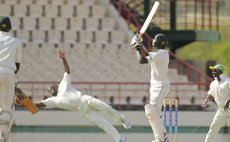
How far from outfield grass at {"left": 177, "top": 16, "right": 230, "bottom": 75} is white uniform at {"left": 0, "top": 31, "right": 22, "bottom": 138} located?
41.2 meters

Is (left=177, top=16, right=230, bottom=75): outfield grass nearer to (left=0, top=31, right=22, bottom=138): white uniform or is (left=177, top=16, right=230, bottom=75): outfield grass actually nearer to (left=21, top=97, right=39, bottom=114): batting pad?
(left=21, top=97, right=39, bottom=114): batting pad

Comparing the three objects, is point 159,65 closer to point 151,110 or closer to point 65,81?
point 151,110

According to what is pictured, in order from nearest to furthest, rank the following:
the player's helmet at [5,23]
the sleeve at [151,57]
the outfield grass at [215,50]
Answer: the player's helmet at [5,23], the sleeve at [151,57], the outfield grass at [215,50]

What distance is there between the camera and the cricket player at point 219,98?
55.2 ft

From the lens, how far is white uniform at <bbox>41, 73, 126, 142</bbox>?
16.3 metres

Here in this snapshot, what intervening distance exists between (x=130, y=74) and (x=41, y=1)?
294cm

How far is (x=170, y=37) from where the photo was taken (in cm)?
2673

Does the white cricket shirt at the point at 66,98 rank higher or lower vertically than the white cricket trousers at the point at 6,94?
lower

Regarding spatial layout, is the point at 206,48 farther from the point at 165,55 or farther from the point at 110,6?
the point at 165,55

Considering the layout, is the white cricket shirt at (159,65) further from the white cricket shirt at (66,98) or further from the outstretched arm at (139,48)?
the white cricket shirt at (66,98)

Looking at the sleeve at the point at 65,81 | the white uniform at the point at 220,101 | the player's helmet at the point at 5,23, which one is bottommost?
the white uniform at the point at 220,101

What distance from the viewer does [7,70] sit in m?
14.2

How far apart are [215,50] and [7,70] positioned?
4948cm

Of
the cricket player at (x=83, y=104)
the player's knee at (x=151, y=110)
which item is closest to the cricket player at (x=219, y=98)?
the cricket player at (x=83, y=104)
